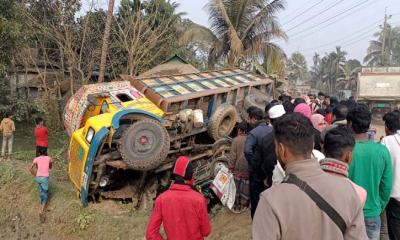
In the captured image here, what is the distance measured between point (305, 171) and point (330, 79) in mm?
58200

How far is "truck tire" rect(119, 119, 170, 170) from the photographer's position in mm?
7527

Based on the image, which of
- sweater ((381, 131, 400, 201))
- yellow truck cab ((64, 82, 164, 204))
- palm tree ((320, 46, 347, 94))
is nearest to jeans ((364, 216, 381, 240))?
sweater ((381, 131, 400, 201))

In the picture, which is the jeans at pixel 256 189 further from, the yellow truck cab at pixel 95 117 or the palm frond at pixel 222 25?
the palm frond at pixel 222 25

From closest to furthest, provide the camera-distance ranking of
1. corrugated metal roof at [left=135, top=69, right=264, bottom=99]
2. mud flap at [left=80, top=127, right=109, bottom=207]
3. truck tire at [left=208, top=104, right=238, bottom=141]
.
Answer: mud flap at [left=80, top=127, right=109, bottom=207], truck tire at [left=208, top=104, right=238, bottom=141], corrugated metal roof at [left=135, top=69, right=264, bottom=99]

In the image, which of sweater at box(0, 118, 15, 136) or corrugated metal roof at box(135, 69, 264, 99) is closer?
corrugated metal roof at box(135, 69, 264, 99)

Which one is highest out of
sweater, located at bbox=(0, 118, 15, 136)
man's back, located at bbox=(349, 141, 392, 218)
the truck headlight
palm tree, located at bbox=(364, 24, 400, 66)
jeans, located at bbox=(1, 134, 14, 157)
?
palm tree, located at bbox=(364, 24, 400, 66)

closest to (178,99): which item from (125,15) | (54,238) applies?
(54,238)

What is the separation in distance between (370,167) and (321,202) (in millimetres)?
1664

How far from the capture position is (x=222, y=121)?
933 cm

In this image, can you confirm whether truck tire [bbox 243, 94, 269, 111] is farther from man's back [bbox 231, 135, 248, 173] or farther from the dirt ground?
man's back [bbox 231, 135, 248, 173]

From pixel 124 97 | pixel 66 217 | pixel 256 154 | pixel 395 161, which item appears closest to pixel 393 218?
pixel 395 161

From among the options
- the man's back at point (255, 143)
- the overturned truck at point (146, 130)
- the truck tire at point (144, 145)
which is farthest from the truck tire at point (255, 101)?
the man's back at point (255, 143)

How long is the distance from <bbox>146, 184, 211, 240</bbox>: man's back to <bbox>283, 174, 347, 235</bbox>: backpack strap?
1.60 metres

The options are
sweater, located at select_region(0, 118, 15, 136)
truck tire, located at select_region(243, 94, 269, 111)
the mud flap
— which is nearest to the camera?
the mud flap
